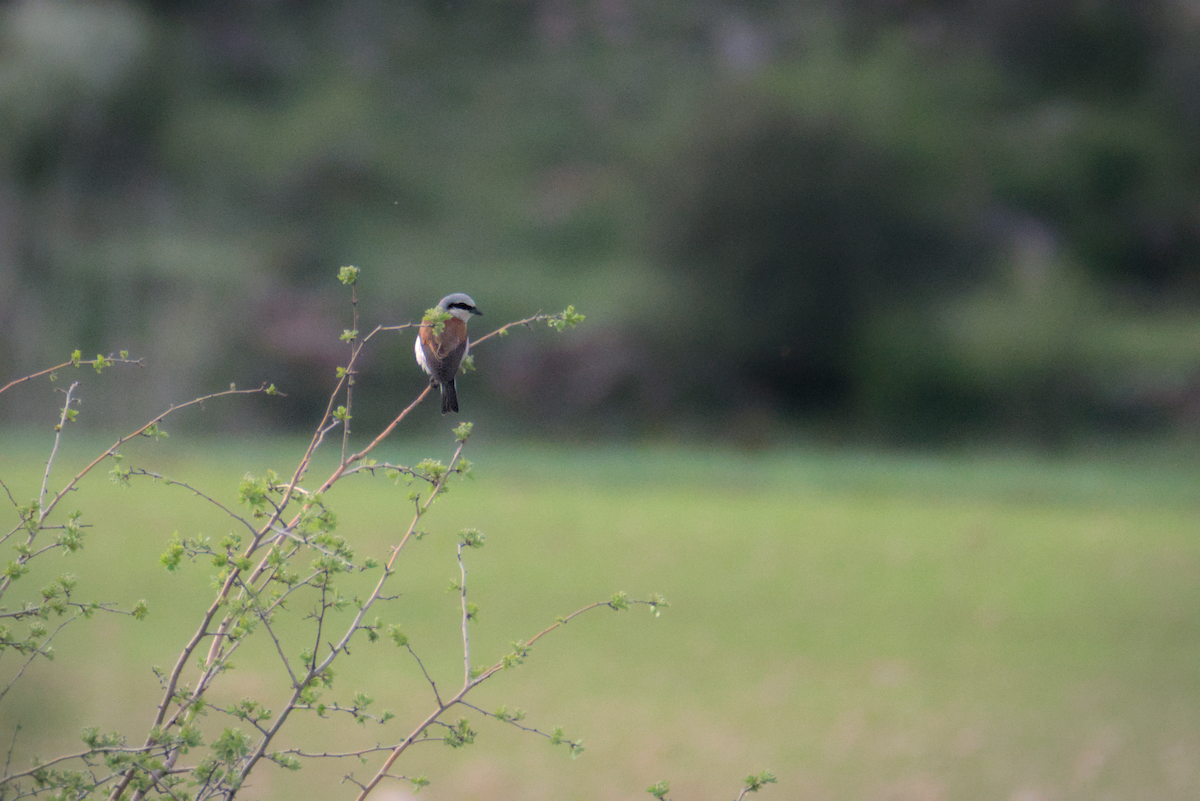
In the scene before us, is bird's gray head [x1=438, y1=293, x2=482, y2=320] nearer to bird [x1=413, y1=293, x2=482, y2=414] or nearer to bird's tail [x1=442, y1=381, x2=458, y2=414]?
bird [x1=413, y1=293, x2=482, y2=414]

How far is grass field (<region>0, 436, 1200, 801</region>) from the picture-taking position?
495cm

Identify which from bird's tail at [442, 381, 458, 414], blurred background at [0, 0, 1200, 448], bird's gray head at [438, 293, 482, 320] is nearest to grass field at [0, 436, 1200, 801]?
bird's tail at [442, 381, 458, 414]

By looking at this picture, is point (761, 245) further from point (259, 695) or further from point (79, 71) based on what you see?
point (79, 71)

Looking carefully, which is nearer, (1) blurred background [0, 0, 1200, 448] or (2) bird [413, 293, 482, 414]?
(2) bird [413, 293, 482, 414]

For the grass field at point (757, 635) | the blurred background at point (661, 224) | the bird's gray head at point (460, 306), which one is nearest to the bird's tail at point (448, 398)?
the bird's gray head at point (460, 306)

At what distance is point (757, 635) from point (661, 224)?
393 inches

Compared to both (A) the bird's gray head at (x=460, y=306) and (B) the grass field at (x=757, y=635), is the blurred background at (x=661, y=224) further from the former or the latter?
(A) the bird's gray head at (x=460, y=306)

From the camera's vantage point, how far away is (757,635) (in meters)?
7.05

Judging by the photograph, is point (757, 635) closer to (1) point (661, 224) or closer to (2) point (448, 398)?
(2) point (448, 398)

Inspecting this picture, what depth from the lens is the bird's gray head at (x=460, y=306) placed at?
2.54 metres

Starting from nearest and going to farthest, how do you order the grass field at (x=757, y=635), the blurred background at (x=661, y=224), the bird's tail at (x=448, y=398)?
the bird's tail at (x=448, y=398) < the grass field at (x=757, y=635) < the blurred background at (x=661, y=224)

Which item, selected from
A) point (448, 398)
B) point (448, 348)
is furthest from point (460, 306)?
point (448, 398)

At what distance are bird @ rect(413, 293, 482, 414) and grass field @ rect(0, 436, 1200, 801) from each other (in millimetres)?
774

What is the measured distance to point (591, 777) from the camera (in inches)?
192
